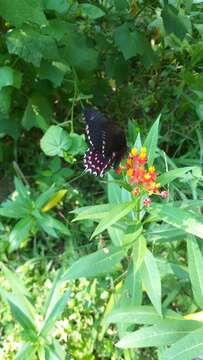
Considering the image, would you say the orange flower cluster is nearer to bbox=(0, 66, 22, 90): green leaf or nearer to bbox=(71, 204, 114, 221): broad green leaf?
bbox=(71, 204, 114, 221): broad green leaf

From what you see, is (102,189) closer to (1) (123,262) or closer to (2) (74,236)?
(2) (74,236)

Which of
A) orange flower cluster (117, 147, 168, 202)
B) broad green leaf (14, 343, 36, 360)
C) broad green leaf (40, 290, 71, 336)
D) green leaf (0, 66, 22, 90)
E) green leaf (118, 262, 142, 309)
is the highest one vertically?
green leaf (0, 66, 22, 90)

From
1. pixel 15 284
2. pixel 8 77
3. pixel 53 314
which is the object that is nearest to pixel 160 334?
pixel 53 314

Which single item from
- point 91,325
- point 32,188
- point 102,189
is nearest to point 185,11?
point 102,189

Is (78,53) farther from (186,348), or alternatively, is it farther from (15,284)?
(186,348)

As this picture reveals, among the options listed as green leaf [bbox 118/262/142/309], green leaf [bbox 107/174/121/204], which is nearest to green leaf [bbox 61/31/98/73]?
Result: green leaf [bbox 107/174/121/204]
